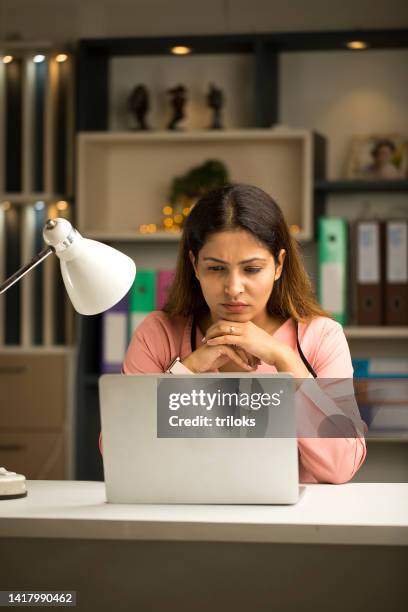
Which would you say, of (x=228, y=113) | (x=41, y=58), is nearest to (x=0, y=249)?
(x=41, y=58)

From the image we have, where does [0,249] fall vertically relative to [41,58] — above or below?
below

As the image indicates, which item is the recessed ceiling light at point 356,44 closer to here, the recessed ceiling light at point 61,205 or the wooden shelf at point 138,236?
the wooden shelf at point 138,236

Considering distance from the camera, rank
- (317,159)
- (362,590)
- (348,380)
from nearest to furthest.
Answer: (362,590), (348,380), (317,159)

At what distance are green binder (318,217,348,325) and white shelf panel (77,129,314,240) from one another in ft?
0.26

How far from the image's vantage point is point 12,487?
1.74 metres

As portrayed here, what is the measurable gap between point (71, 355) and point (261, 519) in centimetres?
282

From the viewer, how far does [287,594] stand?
1.47 m

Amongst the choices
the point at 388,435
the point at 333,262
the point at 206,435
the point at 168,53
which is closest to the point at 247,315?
the point at 388,435

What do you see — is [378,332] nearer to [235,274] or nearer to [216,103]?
[216,103]

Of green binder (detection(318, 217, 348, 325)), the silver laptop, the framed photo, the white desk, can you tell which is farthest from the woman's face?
the framed photo

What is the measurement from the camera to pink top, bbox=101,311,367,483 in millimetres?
1963

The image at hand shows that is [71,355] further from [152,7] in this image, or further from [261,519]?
[261,519]

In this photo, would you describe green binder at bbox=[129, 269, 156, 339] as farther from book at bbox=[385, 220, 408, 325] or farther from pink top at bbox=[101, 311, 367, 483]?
pink top at bbox=[101, 311, 367, 483]

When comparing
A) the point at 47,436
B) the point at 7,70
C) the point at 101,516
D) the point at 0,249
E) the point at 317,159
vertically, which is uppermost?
the point at 7,70
